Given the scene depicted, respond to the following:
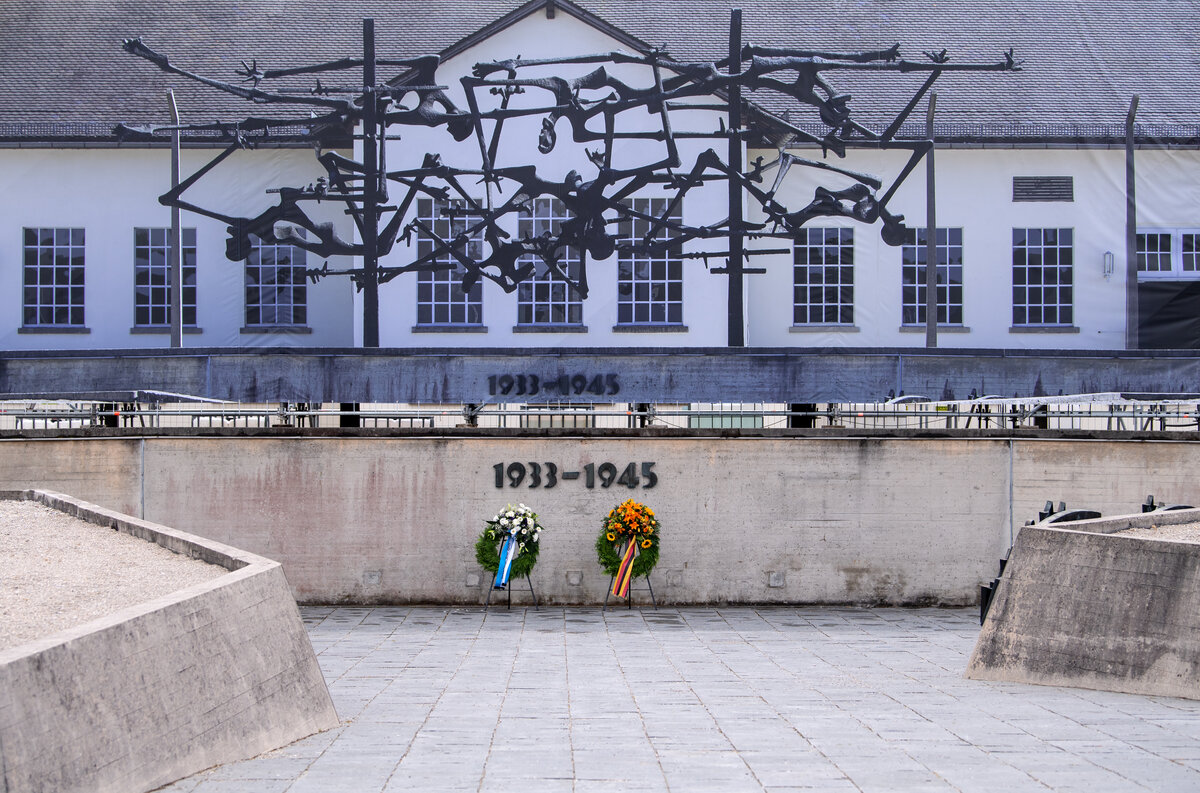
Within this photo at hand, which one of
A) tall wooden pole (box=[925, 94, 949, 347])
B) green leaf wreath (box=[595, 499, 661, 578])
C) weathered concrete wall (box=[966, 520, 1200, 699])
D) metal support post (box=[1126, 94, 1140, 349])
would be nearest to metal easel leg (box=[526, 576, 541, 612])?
green leaf wreath (box=[595, 499, 661, 578])

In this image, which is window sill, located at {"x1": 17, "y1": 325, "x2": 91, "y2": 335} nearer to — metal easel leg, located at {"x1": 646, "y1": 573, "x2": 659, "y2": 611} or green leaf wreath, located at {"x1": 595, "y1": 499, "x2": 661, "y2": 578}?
green leaf wreath, located at {"x1": 595, "y1": 499, "x2": 661, "y2": 578}

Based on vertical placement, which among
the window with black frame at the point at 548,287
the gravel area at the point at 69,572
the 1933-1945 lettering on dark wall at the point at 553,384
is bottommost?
the gravel area at the point at 69,572

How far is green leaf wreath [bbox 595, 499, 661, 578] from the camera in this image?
2061cm

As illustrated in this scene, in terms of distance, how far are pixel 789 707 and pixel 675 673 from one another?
9.24ft

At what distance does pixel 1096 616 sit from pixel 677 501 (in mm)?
9716

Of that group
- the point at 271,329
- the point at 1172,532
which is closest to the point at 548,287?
the point at 271,329

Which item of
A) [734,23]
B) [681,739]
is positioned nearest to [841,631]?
[681,739]

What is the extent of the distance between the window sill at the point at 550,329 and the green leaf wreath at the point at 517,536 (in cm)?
785

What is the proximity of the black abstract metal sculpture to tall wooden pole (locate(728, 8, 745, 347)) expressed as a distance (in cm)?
3

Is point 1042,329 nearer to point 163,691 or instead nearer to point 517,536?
point 517,536

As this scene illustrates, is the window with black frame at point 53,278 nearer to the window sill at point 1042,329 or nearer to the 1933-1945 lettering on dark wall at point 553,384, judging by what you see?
the 1933-1945 lettering on dark wall at point 553,384

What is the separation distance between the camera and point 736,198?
26797 millimetres

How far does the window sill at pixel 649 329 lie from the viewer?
2770 centimetres

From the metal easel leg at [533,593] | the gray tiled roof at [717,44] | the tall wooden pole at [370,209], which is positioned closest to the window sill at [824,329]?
the gray tiled roof at [717,44]
